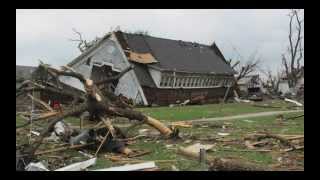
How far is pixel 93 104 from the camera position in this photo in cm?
676

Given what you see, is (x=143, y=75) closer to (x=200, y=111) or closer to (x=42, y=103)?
(x=200, y=111)

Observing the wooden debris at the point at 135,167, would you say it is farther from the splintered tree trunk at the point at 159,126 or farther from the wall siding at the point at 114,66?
the wall siding at the point at 114,66

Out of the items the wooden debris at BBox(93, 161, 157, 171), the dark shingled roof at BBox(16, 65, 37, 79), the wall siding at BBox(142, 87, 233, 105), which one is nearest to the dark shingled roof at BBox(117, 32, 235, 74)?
the wall siding at BBox(142, 87, 233, 105)

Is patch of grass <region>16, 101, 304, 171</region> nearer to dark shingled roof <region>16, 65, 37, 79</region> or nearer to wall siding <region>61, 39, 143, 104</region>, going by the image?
wall siding <region>61, 39, 143, 104</region>

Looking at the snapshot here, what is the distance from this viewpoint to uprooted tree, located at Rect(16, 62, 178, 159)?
6645 mm

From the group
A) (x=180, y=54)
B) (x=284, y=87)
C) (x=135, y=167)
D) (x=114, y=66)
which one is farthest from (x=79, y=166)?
(x=284, y=87)

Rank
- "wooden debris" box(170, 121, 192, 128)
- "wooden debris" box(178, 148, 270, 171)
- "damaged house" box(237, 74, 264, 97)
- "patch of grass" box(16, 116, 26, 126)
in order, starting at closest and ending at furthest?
"wooden debris" box(178, 148, 270, 171)
"patch of grass" box(16, 116, 26, 126)
"wooden debris" box(170, 121, 192, 128)
"damaged house" box(237, 74, 264, 97)

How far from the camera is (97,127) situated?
262 inches

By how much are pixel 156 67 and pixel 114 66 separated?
586 millimetres

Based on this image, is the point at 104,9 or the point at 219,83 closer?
the point at 104,9

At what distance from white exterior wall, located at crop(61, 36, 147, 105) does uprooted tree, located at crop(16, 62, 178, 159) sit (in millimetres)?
78
